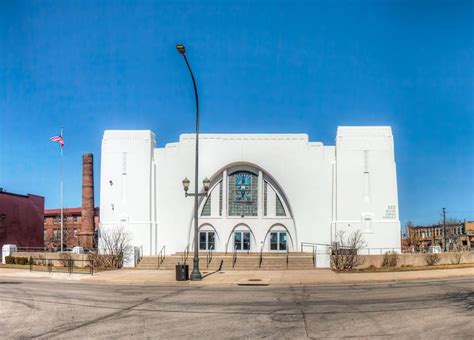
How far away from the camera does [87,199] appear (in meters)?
54.0

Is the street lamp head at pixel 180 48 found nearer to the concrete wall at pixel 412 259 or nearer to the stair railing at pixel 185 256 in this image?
the stair railing at pixel 185 256

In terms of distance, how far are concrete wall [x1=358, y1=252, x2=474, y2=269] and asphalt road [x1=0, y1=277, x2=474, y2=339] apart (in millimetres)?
12934

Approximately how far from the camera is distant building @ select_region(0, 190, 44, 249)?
5162 cm

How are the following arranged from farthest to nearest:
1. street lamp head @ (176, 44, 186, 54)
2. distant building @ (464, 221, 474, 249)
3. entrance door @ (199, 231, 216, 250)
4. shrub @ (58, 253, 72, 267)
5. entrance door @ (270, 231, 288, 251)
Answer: distant building @ (464, 221, 474, 249), entrance door @ (199, 231, 216, 250), entrance door @ (270, 231, 288, 251), shrub @ (58, 253, 72, 267), street lamp head @ (176, 44, 186, 54)

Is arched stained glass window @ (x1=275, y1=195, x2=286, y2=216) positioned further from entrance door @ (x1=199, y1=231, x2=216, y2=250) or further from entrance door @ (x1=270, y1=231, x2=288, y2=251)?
entrance door @ (x1=199, y1=231, x2=216, y2=250)

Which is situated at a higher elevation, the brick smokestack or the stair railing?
the brick smokestack

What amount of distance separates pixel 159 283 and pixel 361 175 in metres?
24.9

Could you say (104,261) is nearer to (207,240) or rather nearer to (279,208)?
(207,240)

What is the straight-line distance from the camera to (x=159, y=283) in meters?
23.6

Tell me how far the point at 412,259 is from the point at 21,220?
40237 mm

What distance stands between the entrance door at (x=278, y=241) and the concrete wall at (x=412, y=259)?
1450 centimetres

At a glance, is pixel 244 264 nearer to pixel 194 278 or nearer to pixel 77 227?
pixel 194 278

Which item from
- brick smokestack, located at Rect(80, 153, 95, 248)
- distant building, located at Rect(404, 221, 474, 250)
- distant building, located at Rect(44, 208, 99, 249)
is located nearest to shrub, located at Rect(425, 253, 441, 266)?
brick smokestack, located at Rect(80, 153, 95, 248)

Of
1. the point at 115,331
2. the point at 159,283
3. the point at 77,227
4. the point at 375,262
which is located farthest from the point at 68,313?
the point at 77,227
